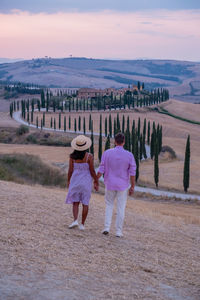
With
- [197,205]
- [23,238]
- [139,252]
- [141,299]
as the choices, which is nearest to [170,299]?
[141,299]

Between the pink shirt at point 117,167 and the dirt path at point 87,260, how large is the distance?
1.33m

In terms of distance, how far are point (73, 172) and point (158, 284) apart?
139 inches

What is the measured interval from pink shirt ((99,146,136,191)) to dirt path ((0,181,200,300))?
4.37 feet

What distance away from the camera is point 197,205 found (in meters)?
38.5

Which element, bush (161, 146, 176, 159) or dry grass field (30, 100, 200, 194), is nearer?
dry grass field (30, 100, 200, 194)

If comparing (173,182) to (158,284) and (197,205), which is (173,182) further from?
(158,284)

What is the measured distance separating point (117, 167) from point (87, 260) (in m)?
2.45

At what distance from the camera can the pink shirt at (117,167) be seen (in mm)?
10727

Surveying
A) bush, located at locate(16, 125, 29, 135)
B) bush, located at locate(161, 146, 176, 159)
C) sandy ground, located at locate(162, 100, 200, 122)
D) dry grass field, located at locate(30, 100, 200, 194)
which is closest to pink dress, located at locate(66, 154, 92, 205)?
dry grass field, located at locate(30, 100, 200, 194)

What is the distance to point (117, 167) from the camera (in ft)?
35.3

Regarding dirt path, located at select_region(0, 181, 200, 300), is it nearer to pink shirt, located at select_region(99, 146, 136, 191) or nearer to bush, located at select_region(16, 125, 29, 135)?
pink shirt, located at select_region(99, 146, 136, 191)

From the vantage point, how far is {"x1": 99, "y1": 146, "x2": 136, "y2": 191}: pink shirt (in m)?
10.7

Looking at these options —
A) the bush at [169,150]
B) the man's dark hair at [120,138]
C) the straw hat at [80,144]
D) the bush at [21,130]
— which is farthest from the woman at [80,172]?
the bush at [21,130]

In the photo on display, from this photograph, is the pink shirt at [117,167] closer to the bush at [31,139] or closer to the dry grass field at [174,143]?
the dry grass field at [174,143]
